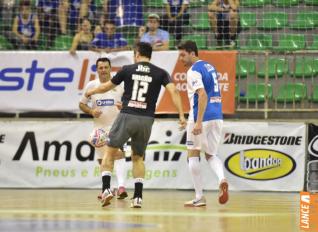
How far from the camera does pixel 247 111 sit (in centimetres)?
1642

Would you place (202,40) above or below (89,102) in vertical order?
above

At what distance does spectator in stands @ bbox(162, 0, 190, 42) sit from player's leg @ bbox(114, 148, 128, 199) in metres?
4.52

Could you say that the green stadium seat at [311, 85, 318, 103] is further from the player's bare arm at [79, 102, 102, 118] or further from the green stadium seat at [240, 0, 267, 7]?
the player's bare arm at [79, 102, 102, 118]

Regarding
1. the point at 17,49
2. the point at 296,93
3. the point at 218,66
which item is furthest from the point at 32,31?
the point at 296,93

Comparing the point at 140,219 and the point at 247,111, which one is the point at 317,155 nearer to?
the point at 247,111

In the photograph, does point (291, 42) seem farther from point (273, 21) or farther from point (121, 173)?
point (121, 173)

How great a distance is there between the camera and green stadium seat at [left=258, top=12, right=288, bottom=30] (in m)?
17.2

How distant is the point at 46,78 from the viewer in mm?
16297

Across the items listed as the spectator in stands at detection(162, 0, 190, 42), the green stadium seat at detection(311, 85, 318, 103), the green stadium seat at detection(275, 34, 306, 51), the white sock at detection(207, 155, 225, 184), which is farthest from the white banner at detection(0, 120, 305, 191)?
the white sock at detection(207, 155, 225, 184)

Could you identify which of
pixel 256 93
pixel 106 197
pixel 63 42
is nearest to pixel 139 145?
pixel 106 197

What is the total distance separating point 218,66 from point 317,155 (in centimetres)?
248

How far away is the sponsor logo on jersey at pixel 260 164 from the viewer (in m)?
15.6

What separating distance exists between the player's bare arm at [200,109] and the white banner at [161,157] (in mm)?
4160

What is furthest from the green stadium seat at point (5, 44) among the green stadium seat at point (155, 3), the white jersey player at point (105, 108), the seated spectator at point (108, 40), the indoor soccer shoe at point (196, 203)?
the indoor soccer shoe at point (196, 203)
